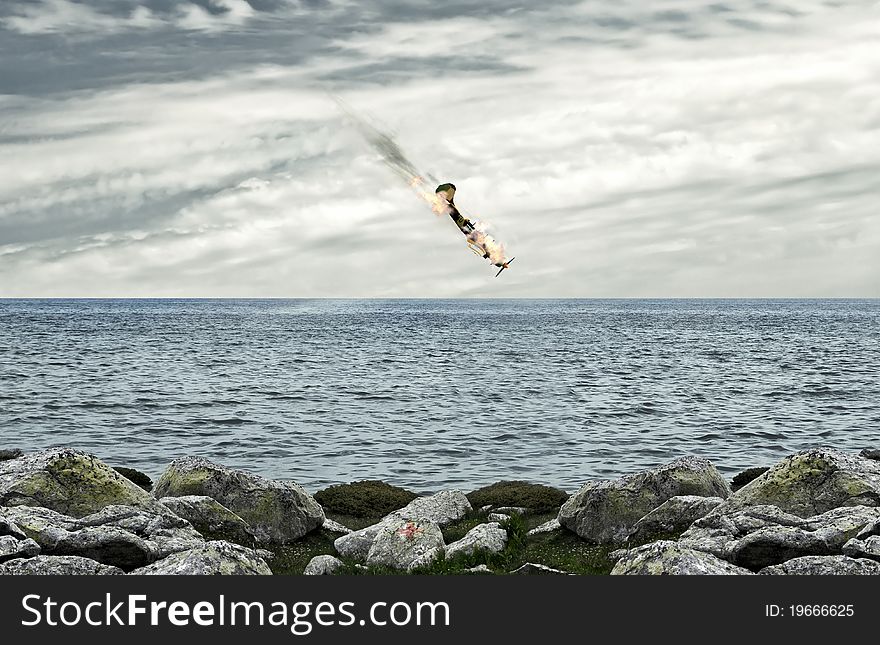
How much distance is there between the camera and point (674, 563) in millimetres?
10977

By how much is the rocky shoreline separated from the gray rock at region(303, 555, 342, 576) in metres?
0.03

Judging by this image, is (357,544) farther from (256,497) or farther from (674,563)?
(674,563)

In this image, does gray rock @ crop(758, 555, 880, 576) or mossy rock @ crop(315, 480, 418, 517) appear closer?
gray rock @ crop(758, 555, 880, 576)

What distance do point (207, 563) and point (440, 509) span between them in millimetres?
8031

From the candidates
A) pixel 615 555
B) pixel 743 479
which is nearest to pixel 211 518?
pixel 615 555

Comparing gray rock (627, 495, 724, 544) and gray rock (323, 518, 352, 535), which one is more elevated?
gray rock (627, 495, 724, 544)

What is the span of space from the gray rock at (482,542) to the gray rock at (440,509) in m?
2.07

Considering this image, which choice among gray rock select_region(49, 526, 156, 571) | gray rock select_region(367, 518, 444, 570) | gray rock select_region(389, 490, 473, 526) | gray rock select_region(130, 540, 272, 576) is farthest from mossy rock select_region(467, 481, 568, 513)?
gray rock select_region(49, 526, 156, 571)

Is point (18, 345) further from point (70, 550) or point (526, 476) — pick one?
point (70, 550)

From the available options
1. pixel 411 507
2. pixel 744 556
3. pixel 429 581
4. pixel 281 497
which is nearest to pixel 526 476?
pixel 411 507

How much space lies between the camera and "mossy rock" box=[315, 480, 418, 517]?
20469 mm

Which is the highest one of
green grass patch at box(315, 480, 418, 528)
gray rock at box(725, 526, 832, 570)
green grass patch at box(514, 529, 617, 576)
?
gray rock at box(725, 526, 832, 570)

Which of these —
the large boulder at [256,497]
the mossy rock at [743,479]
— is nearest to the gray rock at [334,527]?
the large boulder at [256,497]

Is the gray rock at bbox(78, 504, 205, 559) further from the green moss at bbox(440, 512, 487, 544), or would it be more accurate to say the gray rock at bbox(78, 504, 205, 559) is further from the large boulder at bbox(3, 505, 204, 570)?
the green moss at bbox(440, 512, 487, 544)
